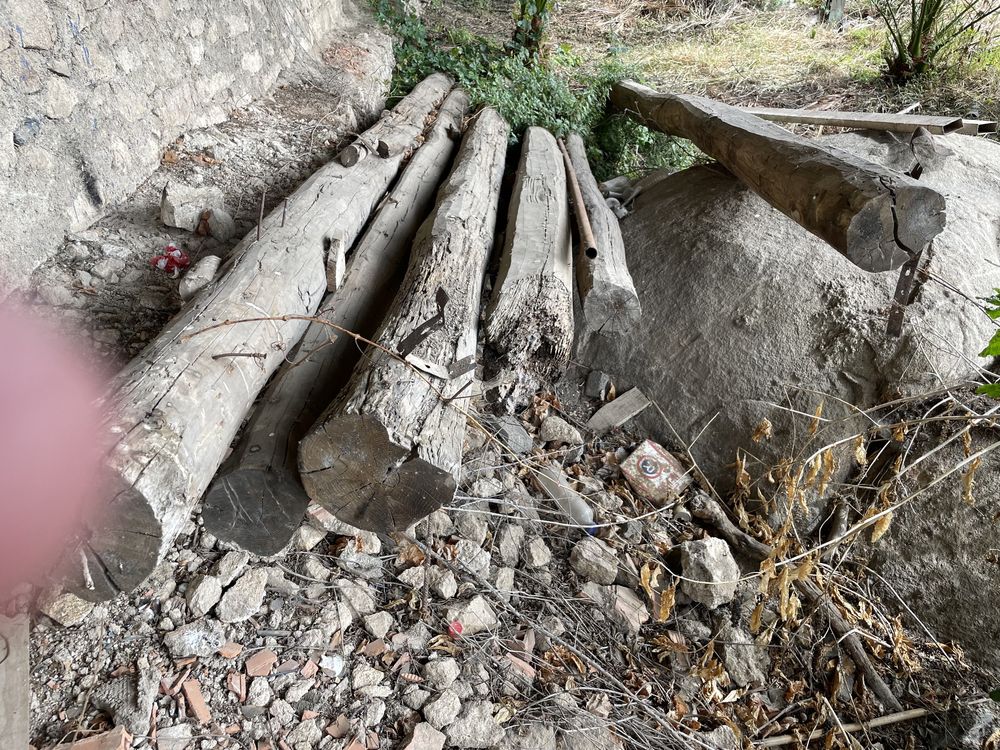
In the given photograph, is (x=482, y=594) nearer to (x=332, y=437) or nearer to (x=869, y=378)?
(x=332, y=437)

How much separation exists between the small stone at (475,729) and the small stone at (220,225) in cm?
237

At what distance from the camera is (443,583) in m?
2.47

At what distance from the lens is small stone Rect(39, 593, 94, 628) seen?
6.34 ft

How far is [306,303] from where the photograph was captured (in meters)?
2.53

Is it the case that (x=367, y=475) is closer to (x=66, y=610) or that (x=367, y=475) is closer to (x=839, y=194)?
(x=66, y=610)

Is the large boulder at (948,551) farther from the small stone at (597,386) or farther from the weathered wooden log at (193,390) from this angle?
the weathered wooden log at (193,390)

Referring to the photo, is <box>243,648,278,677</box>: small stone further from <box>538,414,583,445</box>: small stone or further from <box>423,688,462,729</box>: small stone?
<box>538,414,583,445</box>: small stone

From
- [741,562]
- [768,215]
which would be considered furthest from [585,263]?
[741,562]

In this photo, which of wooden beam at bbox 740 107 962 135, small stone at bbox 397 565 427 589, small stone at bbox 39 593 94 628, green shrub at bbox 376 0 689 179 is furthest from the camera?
green shrub at bbox 376 0 689 179

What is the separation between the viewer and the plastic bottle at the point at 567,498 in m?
2.86

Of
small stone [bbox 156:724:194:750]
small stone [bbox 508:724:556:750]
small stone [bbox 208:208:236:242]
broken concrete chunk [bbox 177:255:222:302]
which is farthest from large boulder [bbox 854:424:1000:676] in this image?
small stone [bbox 208:208:236:242]

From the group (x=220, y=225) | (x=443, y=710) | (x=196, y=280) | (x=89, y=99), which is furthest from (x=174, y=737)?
(x=89, y=99)

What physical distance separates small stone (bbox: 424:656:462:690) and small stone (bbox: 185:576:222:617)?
74 cm

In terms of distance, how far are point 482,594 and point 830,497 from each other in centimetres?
176
